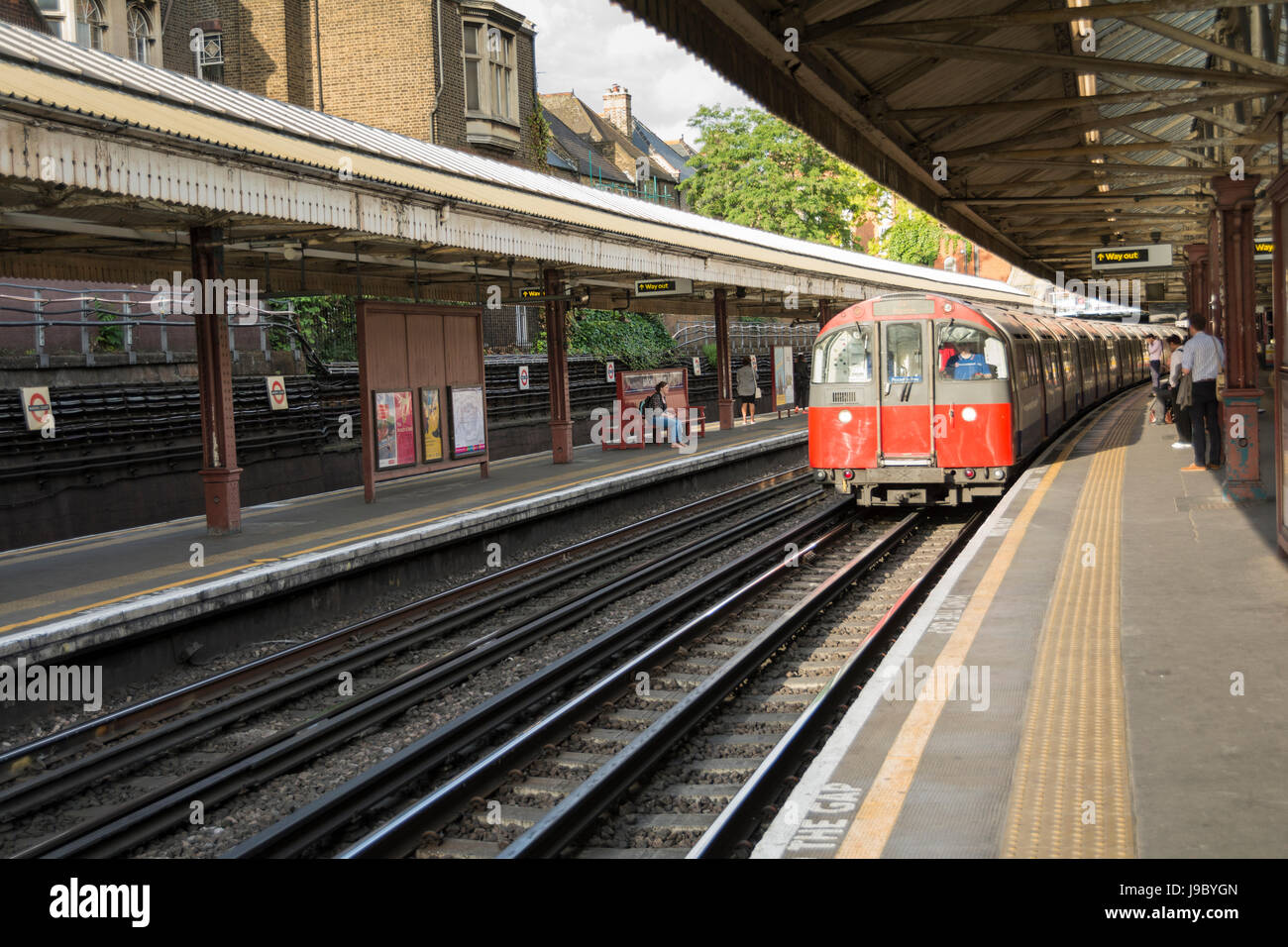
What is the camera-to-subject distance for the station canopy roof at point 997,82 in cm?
826

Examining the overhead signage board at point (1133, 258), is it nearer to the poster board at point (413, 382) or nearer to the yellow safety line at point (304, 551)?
the yellow safety line at point (304, 551)

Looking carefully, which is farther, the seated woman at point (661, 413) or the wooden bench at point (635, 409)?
the seated woman at point (661, 413)

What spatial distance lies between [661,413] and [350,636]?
1502cm

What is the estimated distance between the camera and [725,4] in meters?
7.33

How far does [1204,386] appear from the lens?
13258 millimetres

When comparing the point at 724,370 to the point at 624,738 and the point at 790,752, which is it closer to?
the point at 624,738

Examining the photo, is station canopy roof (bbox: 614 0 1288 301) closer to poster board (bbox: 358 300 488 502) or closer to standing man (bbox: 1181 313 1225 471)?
standing man (bbox: 1181 313 1225 471)

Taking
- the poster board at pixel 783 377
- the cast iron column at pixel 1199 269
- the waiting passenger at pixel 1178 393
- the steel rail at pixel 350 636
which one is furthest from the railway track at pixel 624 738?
the poster board at pixel 783 377

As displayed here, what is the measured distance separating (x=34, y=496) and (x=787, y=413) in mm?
26150

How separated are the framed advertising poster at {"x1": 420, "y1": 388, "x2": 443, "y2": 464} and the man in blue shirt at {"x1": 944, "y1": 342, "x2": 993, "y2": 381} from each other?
7548mm

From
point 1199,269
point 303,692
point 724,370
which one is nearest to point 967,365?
point 303,692

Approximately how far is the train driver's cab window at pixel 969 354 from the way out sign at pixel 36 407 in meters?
10.6
